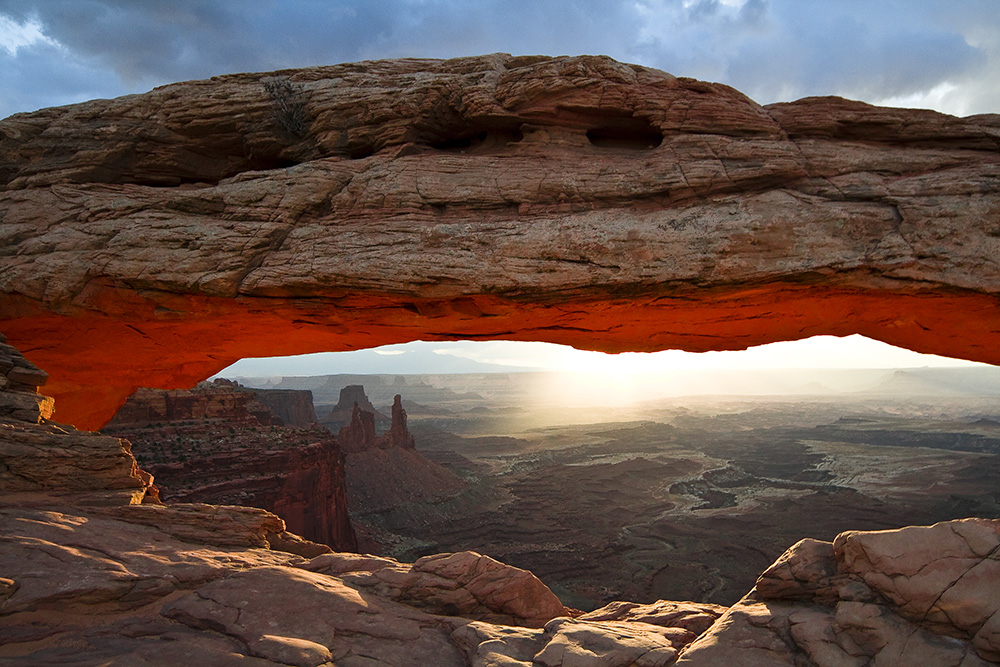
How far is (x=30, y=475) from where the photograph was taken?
27.7ft

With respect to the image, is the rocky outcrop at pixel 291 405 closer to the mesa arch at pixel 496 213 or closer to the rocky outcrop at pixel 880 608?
the mesa arch at pixel 496 213

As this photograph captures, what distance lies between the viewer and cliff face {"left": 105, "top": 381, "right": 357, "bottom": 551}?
27859 millimetres

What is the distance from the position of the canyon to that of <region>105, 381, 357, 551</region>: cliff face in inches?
623

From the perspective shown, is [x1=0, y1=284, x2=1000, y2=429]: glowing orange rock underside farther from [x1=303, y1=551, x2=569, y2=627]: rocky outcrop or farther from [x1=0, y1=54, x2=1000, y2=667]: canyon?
[x1=303, y1=551, x2=569, y2=627]: rocky outcrop

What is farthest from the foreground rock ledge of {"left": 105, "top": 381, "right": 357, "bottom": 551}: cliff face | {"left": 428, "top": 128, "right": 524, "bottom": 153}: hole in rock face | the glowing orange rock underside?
{"left": 105, "top": 381, "right": 357, "bottom": 551}: cliff face

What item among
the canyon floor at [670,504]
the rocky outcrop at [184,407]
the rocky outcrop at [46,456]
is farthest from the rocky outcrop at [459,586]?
the rocky outcrop at [184,407]

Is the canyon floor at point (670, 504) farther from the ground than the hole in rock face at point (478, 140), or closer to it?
closer to it

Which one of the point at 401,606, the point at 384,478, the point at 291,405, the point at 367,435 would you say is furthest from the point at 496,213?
the point at 291,405

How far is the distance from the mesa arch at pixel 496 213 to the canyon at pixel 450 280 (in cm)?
7

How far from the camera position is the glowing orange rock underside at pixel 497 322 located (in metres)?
10.3

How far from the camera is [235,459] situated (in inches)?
1168

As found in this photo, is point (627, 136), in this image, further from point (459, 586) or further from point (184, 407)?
point (184, 407)

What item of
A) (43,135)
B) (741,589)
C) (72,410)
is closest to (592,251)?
(43,135)

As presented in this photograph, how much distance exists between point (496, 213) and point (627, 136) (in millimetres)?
3809
